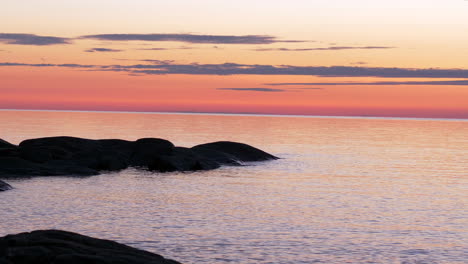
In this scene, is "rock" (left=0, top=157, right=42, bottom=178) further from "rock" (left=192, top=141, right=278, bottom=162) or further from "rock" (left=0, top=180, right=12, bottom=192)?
"rock" (left=192, top=141, right=278, bottom=162)

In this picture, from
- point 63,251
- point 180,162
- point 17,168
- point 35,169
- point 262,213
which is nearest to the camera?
point 63,251

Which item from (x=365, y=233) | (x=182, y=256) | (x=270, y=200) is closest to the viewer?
(x=182, y=256)

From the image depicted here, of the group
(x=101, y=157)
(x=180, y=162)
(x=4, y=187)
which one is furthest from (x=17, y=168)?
(x=180, y=162)

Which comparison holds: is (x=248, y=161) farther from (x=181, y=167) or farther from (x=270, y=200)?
(x=270, y=200)

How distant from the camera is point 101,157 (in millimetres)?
54562

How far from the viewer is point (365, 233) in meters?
26.7

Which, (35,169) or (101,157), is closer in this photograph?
(35,169)

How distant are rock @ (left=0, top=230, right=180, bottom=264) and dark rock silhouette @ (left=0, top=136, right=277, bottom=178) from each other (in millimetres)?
30990

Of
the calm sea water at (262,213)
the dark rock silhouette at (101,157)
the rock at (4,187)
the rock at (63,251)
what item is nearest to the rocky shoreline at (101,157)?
the dark rock silhouette at (101,157)

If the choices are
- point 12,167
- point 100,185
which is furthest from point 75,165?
point 100,185

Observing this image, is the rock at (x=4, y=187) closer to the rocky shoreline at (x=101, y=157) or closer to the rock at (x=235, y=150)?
the rocky shoreline at (x=101, y=157)

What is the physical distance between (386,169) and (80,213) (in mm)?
36479

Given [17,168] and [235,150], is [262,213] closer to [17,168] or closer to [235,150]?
[17,168]

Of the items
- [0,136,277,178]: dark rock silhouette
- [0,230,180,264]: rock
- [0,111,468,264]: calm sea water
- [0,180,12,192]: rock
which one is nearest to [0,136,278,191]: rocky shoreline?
[0,136,277,178]: dark rock silhouette
